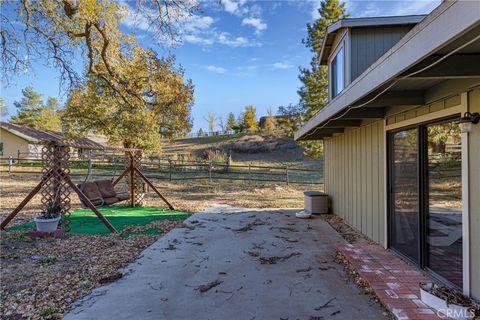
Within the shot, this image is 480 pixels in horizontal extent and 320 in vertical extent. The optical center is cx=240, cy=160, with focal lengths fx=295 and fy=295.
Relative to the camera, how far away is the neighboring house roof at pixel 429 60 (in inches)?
58.4

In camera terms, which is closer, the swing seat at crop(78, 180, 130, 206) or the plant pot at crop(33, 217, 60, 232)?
the plant pot at crop(33, 217, 60, 232)

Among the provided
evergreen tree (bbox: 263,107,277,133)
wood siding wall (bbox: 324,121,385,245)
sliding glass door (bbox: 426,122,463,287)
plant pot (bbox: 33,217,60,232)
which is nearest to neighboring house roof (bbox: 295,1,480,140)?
sliding glass door (bbox: 426,122,463,287)

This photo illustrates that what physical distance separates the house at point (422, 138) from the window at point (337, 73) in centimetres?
56

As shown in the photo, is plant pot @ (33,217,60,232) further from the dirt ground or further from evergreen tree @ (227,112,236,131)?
evergreen tree @ (227,112,236,131)

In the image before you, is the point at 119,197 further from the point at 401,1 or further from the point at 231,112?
the point at 231,112

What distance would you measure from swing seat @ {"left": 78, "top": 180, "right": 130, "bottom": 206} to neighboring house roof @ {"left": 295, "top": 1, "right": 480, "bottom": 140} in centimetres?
631

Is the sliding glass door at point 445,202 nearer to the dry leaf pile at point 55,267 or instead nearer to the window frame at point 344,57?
the window frame at point 344,57

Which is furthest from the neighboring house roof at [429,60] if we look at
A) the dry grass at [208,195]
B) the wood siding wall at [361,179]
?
the dry grass at [208,195]

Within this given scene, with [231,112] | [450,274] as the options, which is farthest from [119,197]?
[231,112]

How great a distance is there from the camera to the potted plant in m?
5.21

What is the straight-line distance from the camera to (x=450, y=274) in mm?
3072

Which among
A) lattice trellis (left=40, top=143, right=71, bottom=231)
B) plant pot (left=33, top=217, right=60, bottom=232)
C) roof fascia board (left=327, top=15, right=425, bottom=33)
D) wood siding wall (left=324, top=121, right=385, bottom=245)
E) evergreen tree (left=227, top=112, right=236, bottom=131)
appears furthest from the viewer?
evergreen tree (left=227, top=112, right=236, bottom=131)

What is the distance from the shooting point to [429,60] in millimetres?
2107

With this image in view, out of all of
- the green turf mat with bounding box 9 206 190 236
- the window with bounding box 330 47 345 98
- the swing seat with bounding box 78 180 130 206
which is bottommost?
the green turf mat with bounding box 9 206 190 236
